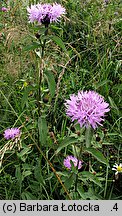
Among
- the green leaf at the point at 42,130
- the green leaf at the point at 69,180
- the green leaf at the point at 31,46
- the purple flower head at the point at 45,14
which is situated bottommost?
the green leaf at the point at 69,180

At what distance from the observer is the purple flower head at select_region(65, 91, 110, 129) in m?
1.25

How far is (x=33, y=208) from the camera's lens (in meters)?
1.46

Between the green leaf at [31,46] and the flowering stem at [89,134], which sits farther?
the green leaf at [31,46]

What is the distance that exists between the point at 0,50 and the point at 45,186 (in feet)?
3.92

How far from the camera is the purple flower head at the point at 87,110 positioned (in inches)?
49.3

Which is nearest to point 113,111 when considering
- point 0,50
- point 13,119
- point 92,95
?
point 13,119

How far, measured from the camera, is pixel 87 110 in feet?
4.13

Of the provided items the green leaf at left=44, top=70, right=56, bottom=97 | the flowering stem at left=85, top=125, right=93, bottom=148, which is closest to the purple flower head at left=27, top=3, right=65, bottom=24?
the green leaf at left=44, top=70, right=56, bottom=97

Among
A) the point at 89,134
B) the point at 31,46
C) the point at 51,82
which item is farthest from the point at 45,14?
the point at 89,134

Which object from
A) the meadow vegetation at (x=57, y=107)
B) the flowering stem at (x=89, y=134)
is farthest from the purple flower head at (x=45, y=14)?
the flowering stem at (x=89, y=134)

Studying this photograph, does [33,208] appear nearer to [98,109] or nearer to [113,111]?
[98,109]

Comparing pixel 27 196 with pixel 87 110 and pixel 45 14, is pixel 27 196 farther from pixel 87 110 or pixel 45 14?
pixel 45 14

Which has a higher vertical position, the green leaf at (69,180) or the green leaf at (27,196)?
the green leaf at (69,180)

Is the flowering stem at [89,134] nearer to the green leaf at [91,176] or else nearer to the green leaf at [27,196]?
the green leaf at [91,176]
